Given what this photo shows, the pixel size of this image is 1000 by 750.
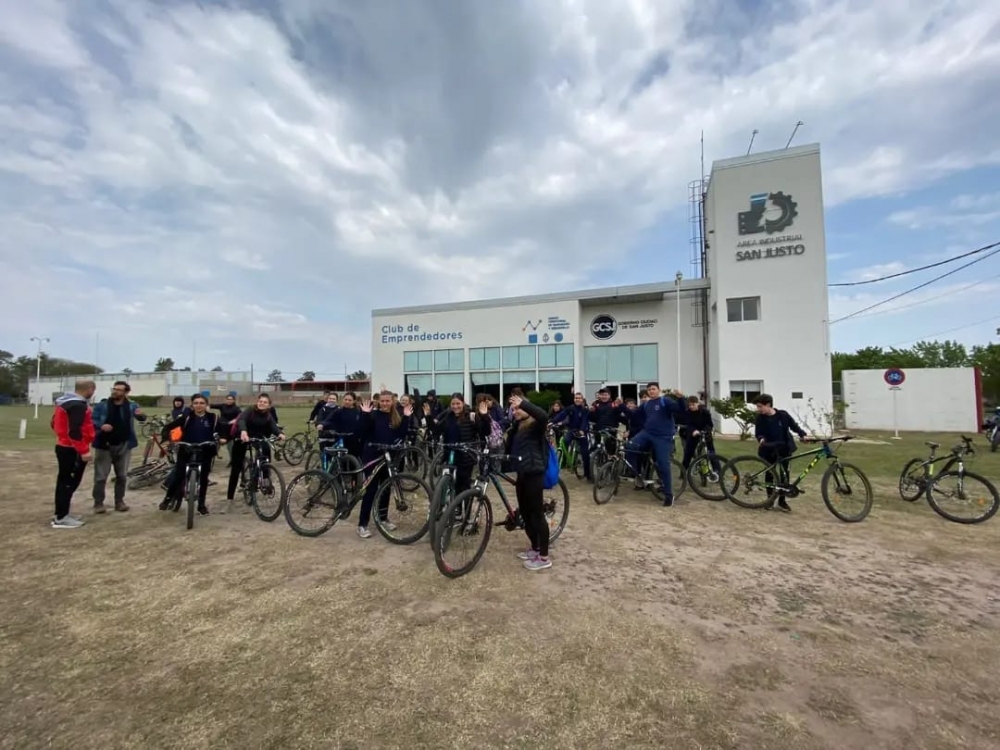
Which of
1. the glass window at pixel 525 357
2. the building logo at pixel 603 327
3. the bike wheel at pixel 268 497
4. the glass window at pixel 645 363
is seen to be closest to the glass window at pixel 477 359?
the glass window at pixel 525 357

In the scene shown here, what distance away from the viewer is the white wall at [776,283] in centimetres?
1919

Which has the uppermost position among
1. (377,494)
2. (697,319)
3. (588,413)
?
(697,319)

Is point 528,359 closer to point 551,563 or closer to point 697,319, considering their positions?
point 697,319

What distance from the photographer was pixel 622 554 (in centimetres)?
477

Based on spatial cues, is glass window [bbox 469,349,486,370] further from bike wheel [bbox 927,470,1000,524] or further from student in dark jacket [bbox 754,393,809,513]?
bike wheel [bbox 927,470,1000,524]

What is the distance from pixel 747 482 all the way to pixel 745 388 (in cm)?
1500

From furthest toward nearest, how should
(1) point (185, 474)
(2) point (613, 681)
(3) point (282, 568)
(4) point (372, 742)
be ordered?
(1) point (185, 474) < (3) point (282, 568) < (2) point (613, 681) < (4) point (372, 742)

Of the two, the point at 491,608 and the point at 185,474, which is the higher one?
the point at 185,474

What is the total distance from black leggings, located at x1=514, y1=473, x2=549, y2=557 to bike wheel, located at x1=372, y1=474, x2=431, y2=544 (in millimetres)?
1189

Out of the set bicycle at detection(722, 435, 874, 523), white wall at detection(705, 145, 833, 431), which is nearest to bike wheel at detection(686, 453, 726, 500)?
bicycle at detection(722, 435, 874, 523)

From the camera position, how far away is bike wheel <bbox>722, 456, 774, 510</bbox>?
6652 mm

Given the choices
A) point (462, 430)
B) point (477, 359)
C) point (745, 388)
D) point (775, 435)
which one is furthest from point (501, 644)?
point (477, 359)

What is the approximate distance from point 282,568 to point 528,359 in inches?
849

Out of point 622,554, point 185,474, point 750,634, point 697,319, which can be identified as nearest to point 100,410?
point 185,474
